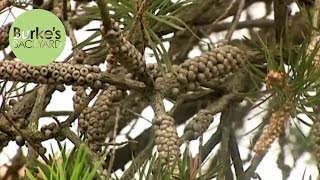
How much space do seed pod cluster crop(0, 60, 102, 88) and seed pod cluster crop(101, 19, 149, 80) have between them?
17mm

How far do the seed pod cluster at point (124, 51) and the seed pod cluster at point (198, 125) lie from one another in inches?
1.6

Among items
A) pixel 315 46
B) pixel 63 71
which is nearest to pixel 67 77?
pixel 63 71

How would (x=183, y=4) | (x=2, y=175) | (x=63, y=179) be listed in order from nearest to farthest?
(x=63, y=179)
(x=183, y=4)
(x=2, y=175)

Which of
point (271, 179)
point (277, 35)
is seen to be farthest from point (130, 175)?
point (271, 179)

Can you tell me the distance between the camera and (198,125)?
1.12 ft

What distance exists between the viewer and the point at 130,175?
327mm

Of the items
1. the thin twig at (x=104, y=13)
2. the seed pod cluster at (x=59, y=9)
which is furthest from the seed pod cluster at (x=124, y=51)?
the seed pod cluster at (x=59, y=9)

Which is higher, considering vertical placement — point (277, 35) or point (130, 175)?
point (277, 35)

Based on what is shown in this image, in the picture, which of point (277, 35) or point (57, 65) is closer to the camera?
point (57, 65)

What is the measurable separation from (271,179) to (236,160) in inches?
7.5

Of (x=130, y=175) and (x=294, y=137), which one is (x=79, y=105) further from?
(x=294, y=137)

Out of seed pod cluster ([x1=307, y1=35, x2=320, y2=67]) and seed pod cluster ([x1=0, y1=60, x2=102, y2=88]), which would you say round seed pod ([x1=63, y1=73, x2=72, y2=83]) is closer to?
seed pod cluster ([x1=0, y1=60, x2=102, y2=88])

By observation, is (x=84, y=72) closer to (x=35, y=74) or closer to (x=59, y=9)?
(x=35, y=74)

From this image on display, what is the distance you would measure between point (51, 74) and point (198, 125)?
0.28ft
